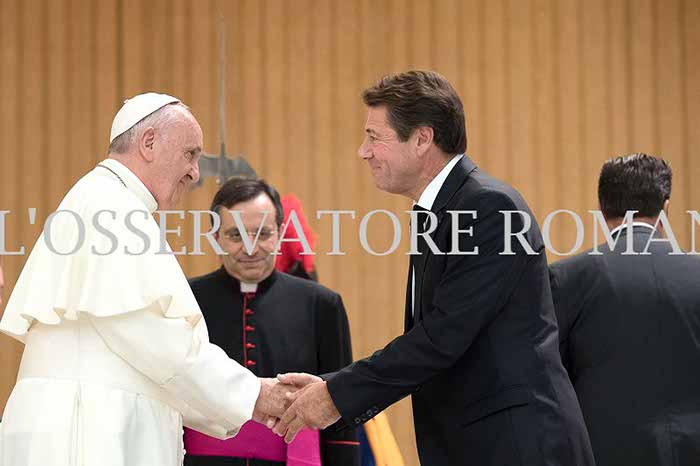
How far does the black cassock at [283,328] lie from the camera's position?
13.0 ft

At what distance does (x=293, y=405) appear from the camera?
3.30m

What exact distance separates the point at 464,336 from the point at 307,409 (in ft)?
1.82

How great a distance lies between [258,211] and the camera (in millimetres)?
4172

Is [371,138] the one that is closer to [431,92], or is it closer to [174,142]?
[431,92]

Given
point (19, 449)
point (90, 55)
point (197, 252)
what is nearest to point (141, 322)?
point (19, 449)

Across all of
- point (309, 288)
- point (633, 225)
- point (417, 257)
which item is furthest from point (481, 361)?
point (309, 288)

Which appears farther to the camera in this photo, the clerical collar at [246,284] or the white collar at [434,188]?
the clerical collar at [246,284]

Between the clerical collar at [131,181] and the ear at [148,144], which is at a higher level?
the ear at [148,144]

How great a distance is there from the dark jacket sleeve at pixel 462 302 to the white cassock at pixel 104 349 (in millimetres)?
475

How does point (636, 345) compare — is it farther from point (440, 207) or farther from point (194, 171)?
point (194, 171)

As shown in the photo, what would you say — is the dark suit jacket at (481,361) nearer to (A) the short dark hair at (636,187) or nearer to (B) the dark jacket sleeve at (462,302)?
(B) the dark jacket sleeve at (462,302)

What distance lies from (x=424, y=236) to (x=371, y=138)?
1.34 feet

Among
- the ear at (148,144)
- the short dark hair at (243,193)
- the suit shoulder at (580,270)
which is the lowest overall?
the suit shoulder at (580,270)

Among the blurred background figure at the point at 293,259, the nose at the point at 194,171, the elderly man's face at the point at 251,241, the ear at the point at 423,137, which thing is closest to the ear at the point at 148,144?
the nose at the point at 194,171
